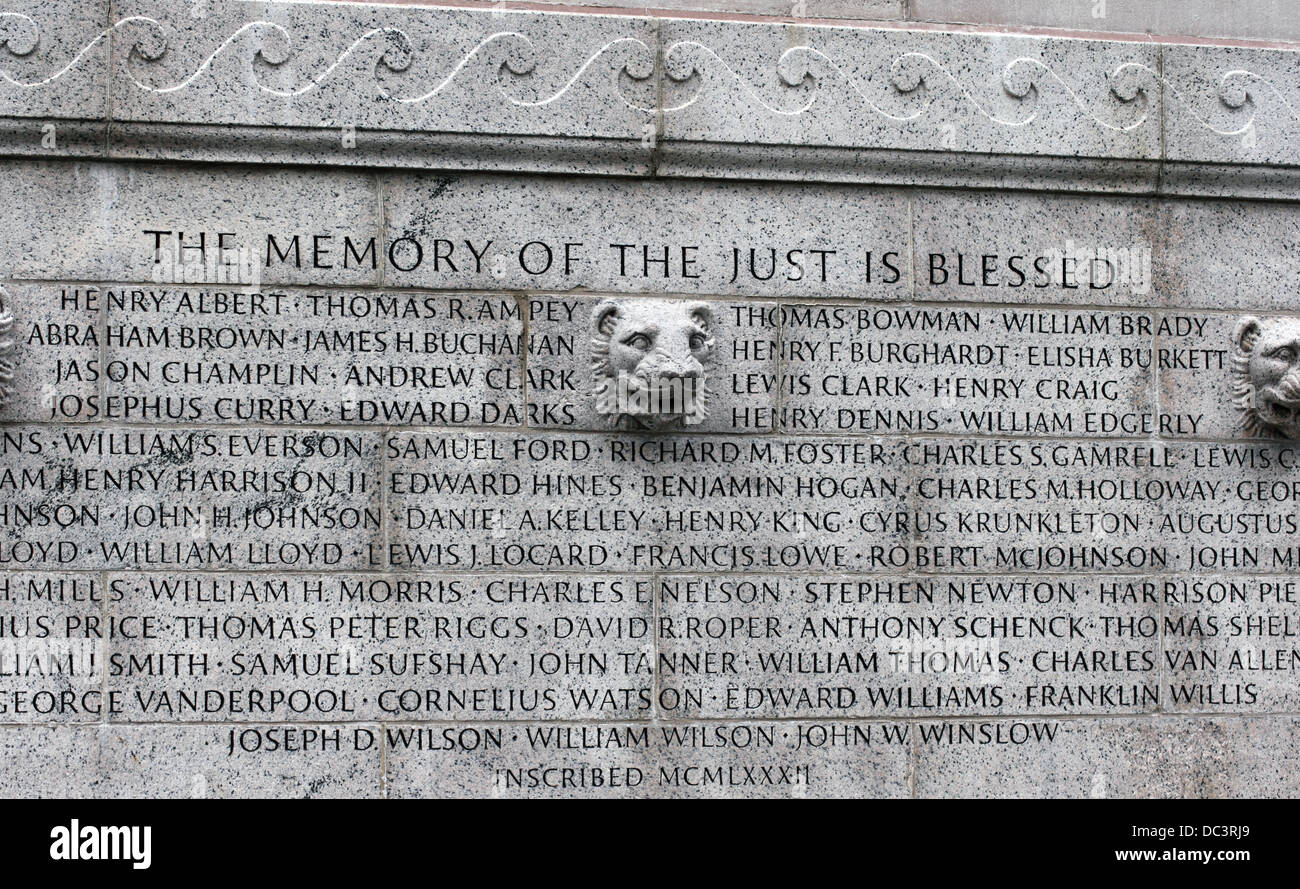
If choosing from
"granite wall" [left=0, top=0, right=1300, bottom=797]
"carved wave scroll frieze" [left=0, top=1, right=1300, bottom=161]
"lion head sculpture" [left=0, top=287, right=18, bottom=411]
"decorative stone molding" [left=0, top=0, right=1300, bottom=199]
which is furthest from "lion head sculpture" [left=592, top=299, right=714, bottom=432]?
"lion head sculpture" [left=0, top=287, right=18, bottom=411]

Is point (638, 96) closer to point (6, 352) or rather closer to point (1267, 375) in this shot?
point (6, 352)

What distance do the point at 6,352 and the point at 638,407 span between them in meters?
2.79

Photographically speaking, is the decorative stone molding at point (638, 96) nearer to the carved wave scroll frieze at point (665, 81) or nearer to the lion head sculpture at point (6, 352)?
the carved wave scroll frieze at point (665, 81)

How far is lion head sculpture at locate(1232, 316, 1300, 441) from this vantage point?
24.4 feet

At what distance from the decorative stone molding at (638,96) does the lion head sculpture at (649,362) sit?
70cm

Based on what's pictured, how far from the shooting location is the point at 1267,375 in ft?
24.5

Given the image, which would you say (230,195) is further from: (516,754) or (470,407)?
(516,754)

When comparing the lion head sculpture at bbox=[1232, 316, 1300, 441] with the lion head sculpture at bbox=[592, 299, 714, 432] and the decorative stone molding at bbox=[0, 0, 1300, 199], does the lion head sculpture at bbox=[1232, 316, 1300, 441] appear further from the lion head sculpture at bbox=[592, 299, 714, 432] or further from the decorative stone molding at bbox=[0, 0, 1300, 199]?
the lion head sculpture at bbox=[592, 299, 714, 432]

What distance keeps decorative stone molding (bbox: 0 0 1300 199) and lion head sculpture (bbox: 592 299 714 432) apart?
702 mm

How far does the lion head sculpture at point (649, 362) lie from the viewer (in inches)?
279

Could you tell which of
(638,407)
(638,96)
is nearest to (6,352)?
(638,407)

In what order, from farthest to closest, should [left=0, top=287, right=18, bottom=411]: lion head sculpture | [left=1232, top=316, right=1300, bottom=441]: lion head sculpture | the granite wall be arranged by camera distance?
[left=1232, top=316, right=1300, bottom=441]: lion head sculpture → the granite wall → [left=0, top=287, right=18, bottom=411]: lion head sculpture

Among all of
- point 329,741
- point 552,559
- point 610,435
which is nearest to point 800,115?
point 610,435

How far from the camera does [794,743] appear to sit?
7.28m
